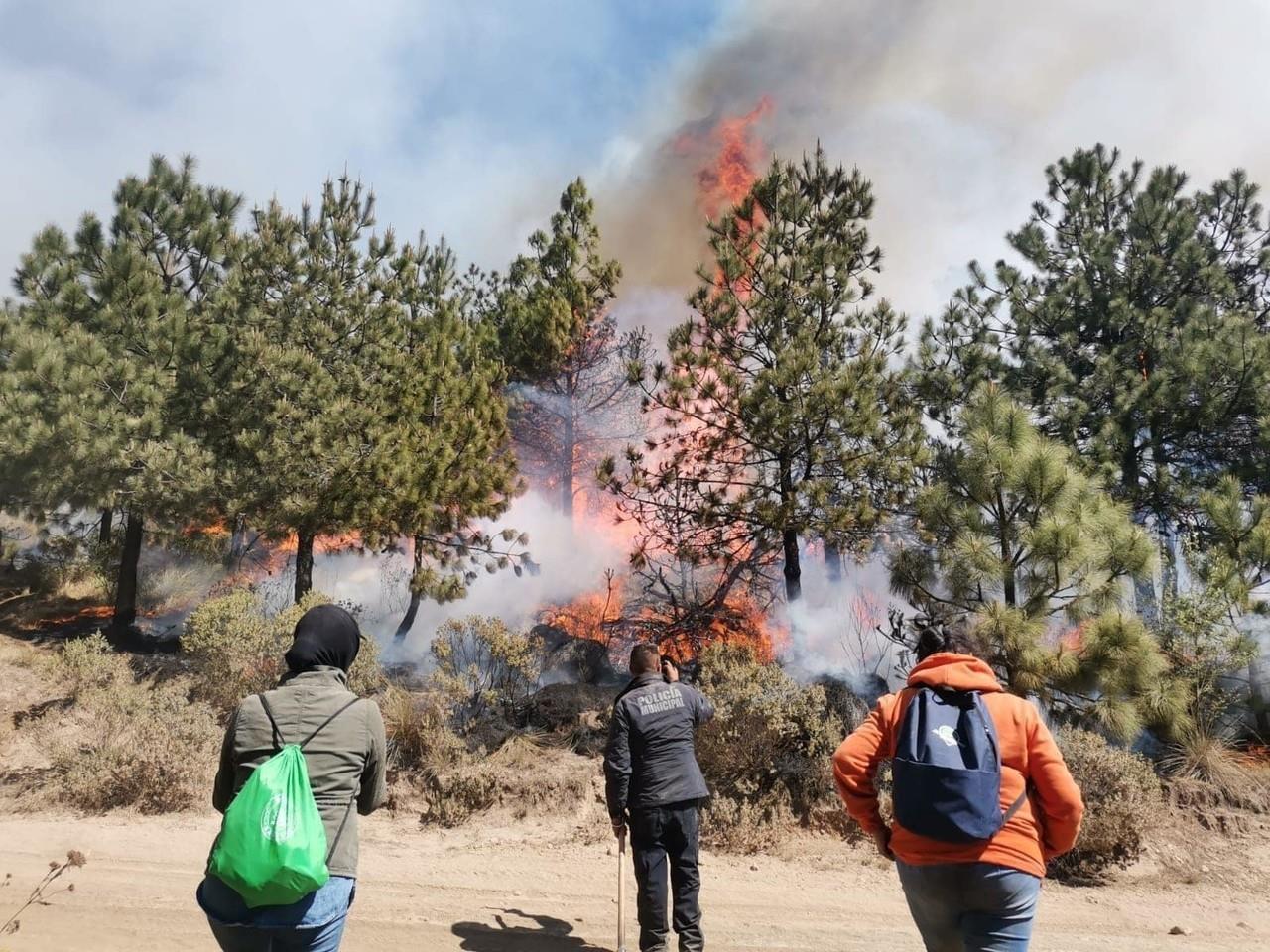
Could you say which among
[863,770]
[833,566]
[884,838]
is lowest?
[884,838]

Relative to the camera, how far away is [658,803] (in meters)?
4.54

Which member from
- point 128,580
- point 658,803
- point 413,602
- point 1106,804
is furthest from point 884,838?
point 128,580

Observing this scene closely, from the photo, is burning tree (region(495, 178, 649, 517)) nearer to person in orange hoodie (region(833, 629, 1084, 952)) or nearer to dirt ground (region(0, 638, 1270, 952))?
dirt ground (region(0, 638, 1270, 952))

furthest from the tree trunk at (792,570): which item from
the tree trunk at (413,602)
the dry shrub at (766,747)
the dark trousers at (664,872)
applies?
the dark trousers at (664,872)

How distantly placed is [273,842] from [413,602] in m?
13.5

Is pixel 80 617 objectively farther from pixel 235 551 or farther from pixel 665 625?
pixel 665 625

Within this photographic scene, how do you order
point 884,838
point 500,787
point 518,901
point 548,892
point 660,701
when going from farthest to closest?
point 500,787 → point 548,892 → point 518,901 → point 660,701 → point 884,838

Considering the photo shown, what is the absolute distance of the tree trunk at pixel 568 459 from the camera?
20.8 metres

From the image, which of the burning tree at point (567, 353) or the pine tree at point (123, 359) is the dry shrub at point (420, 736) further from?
the burning tree at point (567, 353)

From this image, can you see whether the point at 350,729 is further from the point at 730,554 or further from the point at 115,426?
→ the point at 115,426

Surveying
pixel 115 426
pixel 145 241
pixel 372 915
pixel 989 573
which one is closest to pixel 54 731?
pixel 115 426

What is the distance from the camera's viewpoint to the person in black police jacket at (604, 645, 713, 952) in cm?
457

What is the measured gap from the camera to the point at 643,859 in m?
4.58

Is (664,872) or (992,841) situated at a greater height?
(992,841)
